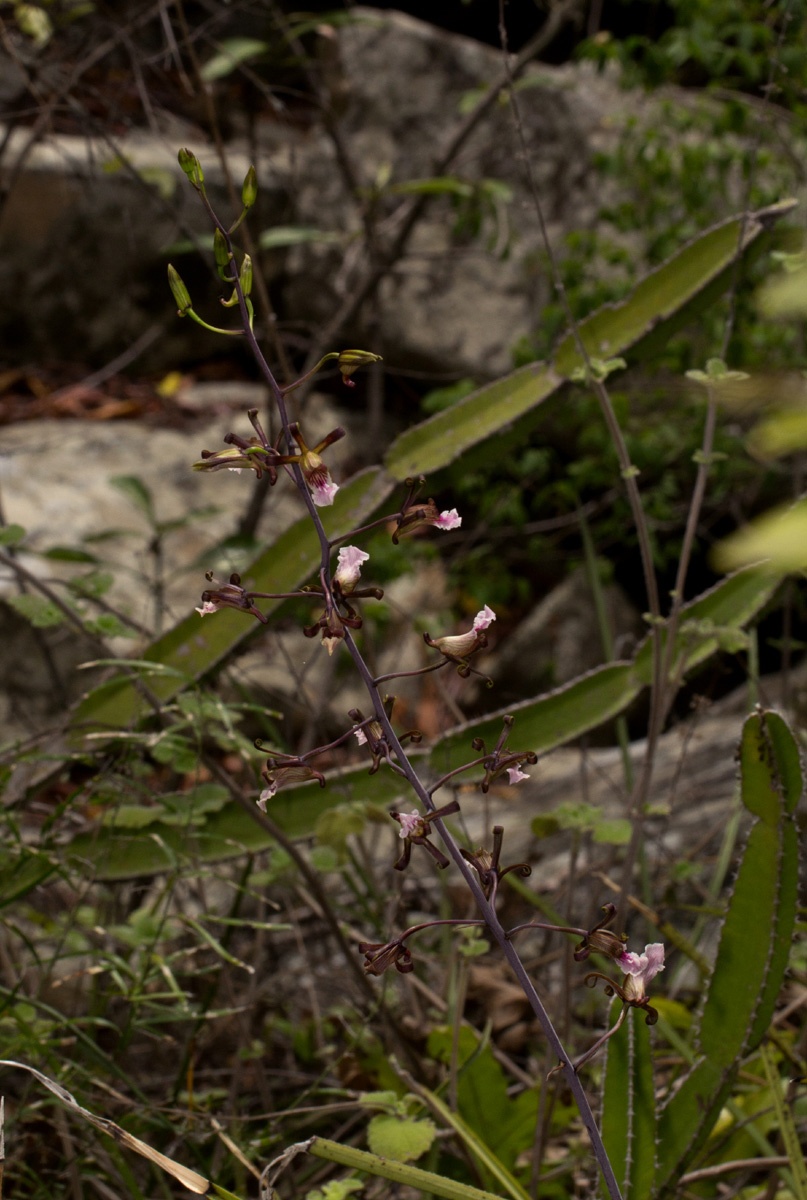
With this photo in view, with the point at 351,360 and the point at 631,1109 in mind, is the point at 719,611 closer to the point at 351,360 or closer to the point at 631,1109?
the point at 631,1109

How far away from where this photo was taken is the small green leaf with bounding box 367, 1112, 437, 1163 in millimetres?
895

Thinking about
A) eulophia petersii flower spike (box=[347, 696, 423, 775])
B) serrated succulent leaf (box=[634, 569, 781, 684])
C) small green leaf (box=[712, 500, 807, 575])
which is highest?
small green leaf (box=[712, 500, 807, 575])

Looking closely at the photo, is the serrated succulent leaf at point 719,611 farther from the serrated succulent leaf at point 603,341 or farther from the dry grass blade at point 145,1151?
the dry grass blade at point 145,1151

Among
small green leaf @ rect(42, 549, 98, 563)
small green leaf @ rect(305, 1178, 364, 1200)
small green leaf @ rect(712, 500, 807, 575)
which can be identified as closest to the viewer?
small green leaf @ rect(712, 500, 807, 575)

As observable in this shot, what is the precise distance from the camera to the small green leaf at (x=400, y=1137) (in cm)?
90

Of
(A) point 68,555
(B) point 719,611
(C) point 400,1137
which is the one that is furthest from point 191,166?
(A) point 68,555

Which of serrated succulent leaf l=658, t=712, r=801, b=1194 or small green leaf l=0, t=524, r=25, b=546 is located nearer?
serrated succulent leaf l=658, t=712, r=801, b=1194

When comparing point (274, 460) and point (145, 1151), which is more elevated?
point (274, 460)

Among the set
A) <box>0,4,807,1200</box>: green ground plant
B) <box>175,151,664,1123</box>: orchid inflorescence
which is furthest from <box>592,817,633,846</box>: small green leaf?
<box>175,151,664,1123</box>: orchid inflorescence

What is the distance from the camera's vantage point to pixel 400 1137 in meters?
0.91

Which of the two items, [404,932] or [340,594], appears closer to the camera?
[340,594]

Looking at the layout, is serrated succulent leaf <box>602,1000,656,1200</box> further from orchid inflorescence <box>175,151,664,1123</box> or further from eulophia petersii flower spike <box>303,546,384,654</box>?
eulophia petersii flower spike <box>303,546,384,654</box>

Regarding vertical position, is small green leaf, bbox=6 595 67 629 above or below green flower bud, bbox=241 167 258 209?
below

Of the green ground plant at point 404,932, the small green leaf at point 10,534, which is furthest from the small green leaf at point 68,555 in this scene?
the small green leaf at point 10,534
